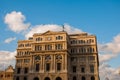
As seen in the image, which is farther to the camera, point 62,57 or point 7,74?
point 7,74

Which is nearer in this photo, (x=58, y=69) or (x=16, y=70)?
(x=58, y=69)

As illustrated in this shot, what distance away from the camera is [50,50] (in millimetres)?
97312

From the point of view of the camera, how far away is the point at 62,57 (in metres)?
95.2

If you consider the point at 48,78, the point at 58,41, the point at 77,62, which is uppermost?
the point at 58,41

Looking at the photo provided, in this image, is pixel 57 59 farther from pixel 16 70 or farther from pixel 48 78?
pixel 16 70

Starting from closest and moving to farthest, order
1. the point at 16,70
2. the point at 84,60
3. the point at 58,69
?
the point at 58,69 → the point at 84,60 → the point at 16,70

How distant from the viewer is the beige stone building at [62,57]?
9462 centimetres

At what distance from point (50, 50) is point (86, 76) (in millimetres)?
19898

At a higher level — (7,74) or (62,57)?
(62,57)

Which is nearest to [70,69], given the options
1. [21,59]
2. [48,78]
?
[48,78]

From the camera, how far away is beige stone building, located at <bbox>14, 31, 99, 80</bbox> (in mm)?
94625

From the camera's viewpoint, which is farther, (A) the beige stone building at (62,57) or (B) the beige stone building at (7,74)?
(B) the beige stone building at (7,74)

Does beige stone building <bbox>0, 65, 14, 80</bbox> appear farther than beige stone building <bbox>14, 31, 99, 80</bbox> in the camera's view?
Yes

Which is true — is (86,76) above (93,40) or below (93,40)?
below
